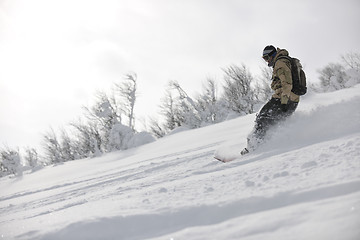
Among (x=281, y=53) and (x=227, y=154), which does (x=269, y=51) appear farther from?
(x=227, y=154)

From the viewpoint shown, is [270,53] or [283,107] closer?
[283,107]

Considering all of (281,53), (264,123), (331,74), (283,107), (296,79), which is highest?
(331,74)

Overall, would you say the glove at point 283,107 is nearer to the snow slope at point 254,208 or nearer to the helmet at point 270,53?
the helmet at point 270,53

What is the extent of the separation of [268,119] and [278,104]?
10.7 inches

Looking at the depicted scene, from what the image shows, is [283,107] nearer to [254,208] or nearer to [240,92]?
[254,208]

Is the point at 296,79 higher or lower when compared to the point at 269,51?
lower

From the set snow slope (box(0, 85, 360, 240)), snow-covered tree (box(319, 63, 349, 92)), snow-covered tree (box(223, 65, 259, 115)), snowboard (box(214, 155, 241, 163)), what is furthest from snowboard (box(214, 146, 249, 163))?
snow-covered tree (box(319, 63, 349, 92))

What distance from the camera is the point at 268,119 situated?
3.74m

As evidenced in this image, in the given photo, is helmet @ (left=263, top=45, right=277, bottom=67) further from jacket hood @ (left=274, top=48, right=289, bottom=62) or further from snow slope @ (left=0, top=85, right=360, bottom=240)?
snow slope @ (left=0, top=85, right=360, bottom=240)

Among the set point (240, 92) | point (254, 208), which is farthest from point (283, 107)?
point (240, 92)


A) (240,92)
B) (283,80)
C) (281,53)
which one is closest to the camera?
(283,80)

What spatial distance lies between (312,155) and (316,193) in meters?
0.88

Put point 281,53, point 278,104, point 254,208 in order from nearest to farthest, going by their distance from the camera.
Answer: point 254,208, point 278,104, point 281,53

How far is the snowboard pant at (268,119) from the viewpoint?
369 centimetres
